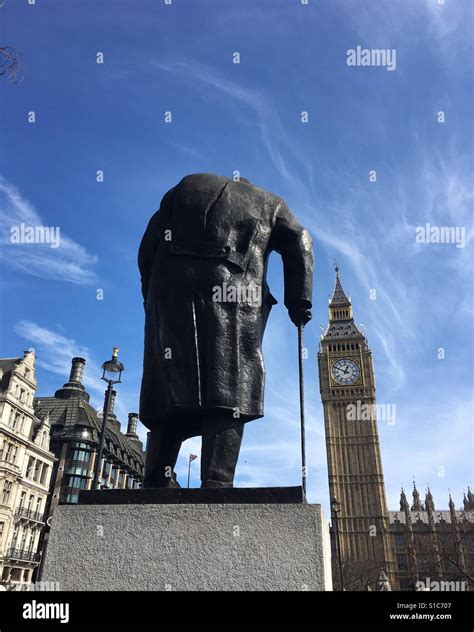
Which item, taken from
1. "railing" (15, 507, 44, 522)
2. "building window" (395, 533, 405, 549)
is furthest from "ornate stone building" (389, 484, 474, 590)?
"railing" (15, 507, 44, 522)

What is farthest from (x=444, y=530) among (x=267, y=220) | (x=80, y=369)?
(x=267, y=220)

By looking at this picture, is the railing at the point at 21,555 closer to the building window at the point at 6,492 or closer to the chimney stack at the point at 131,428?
the building window at the point at 6,492

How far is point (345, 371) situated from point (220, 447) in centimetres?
9063

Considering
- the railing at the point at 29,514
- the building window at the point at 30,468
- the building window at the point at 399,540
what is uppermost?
the building window at the point at 399,540

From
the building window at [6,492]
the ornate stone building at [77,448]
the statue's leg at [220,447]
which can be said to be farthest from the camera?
the ornate stone building at [77,448]

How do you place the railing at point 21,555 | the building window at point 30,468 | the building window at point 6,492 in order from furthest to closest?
the building window at point 30,468 < the railing at point 21,555 < the building window at point 6,492

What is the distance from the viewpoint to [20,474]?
3800 centimetres

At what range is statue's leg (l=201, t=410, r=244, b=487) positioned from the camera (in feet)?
13.6

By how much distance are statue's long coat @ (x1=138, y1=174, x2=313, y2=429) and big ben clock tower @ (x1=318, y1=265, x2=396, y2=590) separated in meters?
81.6

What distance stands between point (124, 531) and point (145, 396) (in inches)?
50.1

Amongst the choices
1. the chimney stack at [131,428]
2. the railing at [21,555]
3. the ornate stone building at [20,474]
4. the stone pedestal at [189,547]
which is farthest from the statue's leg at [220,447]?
the chimney stack at [131,428]

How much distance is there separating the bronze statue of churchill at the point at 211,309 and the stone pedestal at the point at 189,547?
1.66 ft

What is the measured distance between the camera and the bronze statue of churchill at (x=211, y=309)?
14.4ft

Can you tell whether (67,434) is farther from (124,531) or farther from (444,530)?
(444,530)
